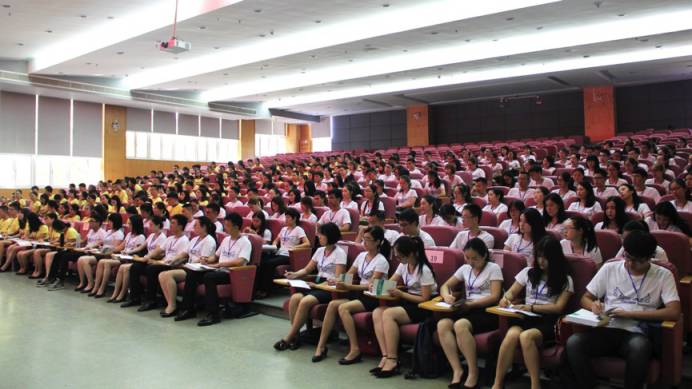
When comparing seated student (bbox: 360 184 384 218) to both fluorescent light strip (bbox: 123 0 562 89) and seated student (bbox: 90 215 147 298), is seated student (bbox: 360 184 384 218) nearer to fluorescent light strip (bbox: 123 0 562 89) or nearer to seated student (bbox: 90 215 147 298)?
seated student (bbox: 90 215 147 298)

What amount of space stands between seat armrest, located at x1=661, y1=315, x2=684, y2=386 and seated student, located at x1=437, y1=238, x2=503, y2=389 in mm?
953

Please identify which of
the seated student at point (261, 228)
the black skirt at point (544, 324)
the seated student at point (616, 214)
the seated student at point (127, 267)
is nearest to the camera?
the black skirt at point (544, 324)

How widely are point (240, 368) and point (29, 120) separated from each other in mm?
14361

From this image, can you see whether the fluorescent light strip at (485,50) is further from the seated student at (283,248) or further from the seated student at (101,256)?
the seated student at (101,256)

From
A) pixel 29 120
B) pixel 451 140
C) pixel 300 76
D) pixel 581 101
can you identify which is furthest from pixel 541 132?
pixel 29 120

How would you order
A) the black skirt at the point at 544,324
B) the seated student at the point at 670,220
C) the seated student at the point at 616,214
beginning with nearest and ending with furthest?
the black skirt at the point at 544,324 → the seated student at the point at 670,220 → the seated student at the point at 616,214

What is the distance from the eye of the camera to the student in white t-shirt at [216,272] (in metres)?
5.13

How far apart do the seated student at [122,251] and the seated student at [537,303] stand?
476cm

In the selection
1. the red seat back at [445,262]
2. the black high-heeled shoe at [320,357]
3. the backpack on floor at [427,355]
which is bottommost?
the black high-heeled shoe at [320,357]

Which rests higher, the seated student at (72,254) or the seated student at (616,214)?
the seated student at (616,214)

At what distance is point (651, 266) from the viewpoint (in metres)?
2.97

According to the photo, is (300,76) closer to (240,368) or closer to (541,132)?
(541,132)

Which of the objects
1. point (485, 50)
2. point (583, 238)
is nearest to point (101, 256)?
point (583, 238)

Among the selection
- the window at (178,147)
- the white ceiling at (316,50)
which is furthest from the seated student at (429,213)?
the window at (178,147)
